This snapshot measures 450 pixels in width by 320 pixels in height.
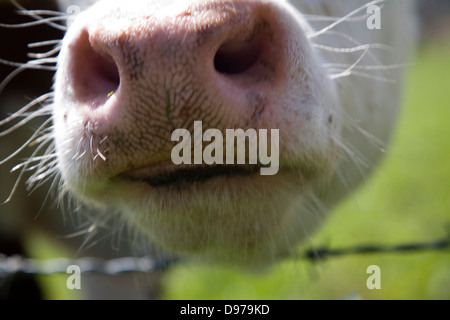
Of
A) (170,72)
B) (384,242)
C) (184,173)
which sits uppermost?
(384,242)

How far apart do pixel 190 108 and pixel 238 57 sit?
15 centimetres

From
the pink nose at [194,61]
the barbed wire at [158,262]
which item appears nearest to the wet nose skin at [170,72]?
the pink nose at [194,61]

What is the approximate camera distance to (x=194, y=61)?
903mm

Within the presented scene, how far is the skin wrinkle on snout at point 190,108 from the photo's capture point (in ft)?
3.01

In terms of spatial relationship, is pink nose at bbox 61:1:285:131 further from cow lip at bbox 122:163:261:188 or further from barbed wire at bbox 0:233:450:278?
barbed wire at bbox 0:233:450:278

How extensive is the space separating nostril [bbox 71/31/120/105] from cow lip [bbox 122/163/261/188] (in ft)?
0.58

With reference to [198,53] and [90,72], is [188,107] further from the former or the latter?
[90,72]

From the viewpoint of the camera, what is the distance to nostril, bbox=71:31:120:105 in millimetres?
1034

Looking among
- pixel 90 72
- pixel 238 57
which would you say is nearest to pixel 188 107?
pixel 238 57

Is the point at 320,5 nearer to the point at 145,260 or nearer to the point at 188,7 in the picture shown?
the point at 188,7

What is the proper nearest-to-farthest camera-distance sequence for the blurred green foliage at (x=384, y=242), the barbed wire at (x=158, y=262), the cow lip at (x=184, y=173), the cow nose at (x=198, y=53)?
the cow nose at (x=198, y=53), the cow lip at (x=184, y=173), the barbed wire at (x=158, y=262), the blurred green foliage at (x=384, y=242)

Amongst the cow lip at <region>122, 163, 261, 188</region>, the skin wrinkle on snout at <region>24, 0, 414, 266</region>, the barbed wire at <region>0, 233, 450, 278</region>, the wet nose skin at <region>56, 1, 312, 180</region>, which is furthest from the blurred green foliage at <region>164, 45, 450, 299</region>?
the wet nose skin at <region>56, 1, 312, 180</region>

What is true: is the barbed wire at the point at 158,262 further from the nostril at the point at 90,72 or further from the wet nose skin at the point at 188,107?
the nostril at the point at 90,72
